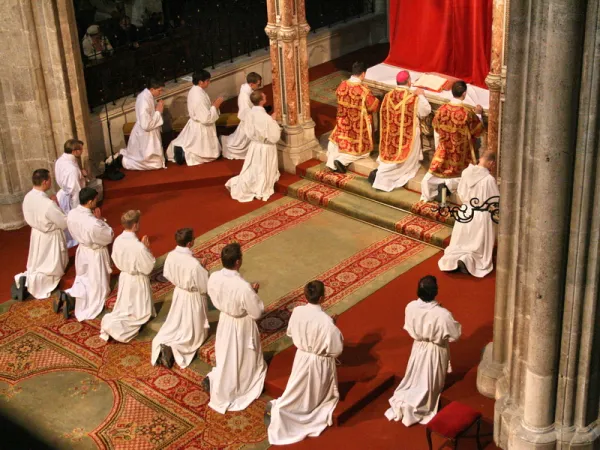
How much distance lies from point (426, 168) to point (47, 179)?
4.51m

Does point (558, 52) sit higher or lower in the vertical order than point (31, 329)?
higher

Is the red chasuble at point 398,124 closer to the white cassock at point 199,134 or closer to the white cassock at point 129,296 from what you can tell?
the white cassock at point 199,134

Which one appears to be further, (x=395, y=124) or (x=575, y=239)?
(x=395, y=124)

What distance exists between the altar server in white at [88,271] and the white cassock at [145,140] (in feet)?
8.82

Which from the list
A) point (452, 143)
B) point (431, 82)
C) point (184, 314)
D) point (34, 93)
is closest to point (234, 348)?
point (184, 314)

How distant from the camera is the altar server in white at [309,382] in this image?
888cm

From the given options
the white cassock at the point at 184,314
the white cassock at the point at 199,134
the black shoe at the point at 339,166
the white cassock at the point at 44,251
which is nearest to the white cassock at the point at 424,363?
the white cassock at the point at 184,314

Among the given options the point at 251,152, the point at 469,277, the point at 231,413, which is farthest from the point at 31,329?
the point at 469,277

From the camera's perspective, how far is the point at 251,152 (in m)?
13.0

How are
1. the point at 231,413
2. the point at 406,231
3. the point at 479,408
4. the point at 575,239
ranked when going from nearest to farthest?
the point at 575,239, the point at 479,408, the point at 231,413, the point at 406,231

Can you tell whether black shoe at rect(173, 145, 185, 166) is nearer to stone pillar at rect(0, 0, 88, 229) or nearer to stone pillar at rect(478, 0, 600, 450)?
stone pillar at rect(0, 0, 88, 229)

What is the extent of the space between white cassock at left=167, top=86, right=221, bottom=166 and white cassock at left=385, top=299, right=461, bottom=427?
18.5 ft

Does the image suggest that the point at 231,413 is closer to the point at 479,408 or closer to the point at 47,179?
the point at 479,408

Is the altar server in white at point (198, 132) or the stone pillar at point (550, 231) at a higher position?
the stone pillar at point (550, 231)
